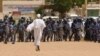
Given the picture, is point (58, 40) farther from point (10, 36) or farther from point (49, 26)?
point (10, 36)

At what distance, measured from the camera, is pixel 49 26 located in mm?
28406

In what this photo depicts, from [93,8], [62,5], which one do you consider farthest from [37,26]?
[93,8]

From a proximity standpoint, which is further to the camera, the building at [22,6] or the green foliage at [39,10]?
the building at [22,6]

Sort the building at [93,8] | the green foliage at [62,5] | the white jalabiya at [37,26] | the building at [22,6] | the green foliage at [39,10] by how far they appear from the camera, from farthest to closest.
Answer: the building at [93,8] → the building at [22,6] → the green foliage at [62,5] → the green foliage at [39,10] → the white jalabiya at [37,26]

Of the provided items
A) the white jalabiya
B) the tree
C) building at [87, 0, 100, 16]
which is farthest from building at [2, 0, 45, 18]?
the white jalabiya

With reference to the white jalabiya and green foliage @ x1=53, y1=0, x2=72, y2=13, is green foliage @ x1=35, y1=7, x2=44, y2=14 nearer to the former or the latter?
green foliage @ x1=53, y1=0, x2=72, y2=13

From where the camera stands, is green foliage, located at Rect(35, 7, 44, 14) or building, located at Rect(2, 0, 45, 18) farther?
building, located at Rect(2, 0, 45, 18)
